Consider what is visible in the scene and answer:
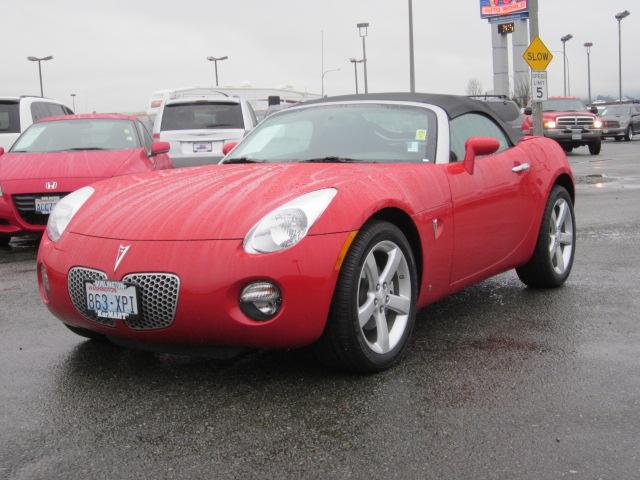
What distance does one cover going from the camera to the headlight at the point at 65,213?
4254 mm

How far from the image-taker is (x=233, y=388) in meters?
3.80

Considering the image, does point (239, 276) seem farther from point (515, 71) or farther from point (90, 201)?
point (515, 71)

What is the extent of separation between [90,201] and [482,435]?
2.33 meters

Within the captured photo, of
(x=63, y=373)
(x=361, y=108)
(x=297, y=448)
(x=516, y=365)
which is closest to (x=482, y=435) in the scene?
(x=297, y=448)

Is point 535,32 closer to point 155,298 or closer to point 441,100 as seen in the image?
point 441,100

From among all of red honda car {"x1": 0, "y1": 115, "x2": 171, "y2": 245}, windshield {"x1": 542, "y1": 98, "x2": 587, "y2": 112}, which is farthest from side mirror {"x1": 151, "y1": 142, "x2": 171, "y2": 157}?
windshield {"x1": 542, "y1": 98, "x2": 587, "y2": 112}

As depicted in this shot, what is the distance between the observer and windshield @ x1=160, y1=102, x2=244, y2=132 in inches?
540

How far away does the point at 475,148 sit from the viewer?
476 cm

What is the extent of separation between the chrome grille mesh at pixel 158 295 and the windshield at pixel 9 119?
11.3 meters

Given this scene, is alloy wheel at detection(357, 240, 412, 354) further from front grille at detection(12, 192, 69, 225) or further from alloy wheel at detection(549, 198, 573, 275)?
front grille at detection(12, 192, 69, 225)

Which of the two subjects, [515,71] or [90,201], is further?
[515,71]

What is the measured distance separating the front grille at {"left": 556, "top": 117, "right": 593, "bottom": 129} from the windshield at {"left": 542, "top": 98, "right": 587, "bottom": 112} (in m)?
1.16

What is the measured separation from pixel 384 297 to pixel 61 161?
586 cm

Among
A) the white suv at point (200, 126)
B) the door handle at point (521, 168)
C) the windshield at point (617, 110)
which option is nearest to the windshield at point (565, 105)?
the windshield at point (617, 110)
